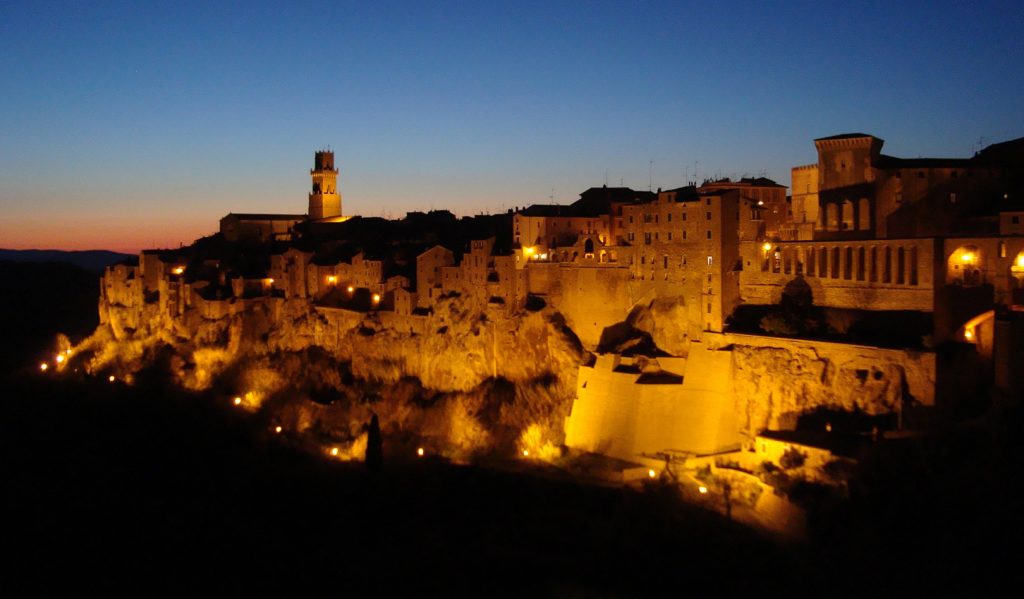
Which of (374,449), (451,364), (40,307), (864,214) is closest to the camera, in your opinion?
(864,214)

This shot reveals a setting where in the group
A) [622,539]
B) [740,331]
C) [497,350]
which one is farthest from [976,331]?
[497,350]

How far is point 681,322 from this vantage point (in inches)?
1092

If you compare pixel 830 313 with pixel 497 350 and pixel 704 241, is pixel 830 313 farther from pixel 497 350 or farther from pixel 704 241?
pixel 497 350

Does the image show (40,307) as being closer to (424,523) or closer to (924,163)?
(424,523)

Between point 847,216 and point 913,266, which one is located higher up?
point 847,216

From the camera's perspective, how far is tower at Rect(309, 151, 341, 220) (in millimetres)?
60469

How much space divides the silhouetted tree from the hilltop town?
211 cm

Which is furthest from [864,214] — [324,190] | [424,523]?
[324,190]

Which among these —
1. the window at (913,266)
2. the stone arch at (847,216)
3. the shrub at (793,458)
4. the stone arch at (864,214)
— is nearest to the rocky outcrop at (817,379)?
the shrub at (793,458)

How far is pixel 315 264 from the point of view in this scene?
42500 millimetres

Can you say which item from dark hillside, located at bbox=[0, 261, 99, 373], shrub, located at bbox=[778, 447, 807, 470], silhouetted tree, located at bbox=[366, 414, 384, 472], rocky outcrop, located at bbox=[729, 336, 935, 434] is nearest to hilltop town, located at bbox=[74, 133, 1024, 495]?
rocky outcrop, located at bbox=[729, 336, 935, 434]

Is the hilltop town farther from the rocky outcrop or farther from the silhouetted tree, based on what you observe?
the silhouetted tree

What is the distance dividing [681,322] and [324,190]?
39715 mm

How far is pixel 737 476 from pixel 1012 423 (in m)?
7.03
